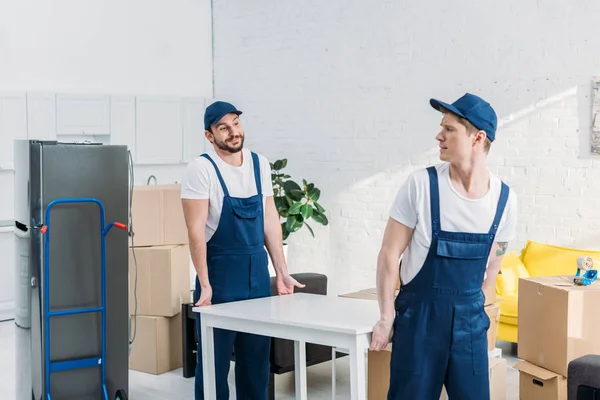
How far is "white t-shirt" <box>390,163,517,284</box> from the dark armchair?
210 cm

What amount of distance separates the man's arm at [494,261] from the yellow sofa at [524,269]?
2.78 m

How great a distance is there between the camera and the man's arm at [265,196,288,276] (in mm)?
4078

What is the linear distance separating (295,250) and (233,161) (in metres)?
4.38

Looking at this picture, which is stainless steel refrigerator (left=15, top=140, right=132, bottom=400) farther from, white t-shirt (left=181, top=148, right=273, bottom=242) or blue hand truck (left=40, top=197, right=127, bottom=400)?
white t-shirt (left=181, top=148, right=273, bottom=242)

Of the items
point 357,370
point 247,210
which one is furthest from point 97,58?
point 357,370

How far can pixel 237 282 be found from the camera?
3877 mm

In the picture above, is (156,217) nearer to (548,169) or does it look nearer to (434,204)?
(548,169)

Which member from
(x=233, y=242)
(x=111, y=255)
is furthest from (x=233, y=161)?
(x=111, y=255)

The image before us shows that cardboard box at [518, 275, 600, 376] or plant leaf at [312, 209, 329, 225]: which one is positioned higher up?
plant leaf at [312, 209, 329, 225]

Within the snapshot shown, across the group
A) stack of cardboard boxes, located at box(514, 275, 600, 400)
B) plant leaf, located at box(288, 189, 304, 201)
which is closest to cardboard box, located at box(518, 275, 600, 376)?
stack of cardboard boxes, located at box(514, 275, 600, 400)

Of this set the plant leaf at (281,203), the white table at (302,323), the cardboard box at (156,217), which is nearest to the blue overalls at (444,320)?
the white table at (302,323)

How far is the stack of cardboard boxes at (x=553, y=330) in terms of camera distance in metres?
4.13

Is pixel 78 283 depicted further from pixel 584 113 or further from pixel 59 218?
pixel 584 113

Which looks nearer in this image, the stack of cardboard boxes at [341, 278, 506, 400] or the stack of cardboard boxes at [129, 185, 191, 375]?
the stack of cardboard boxes at [341, 278, 506, 400]
